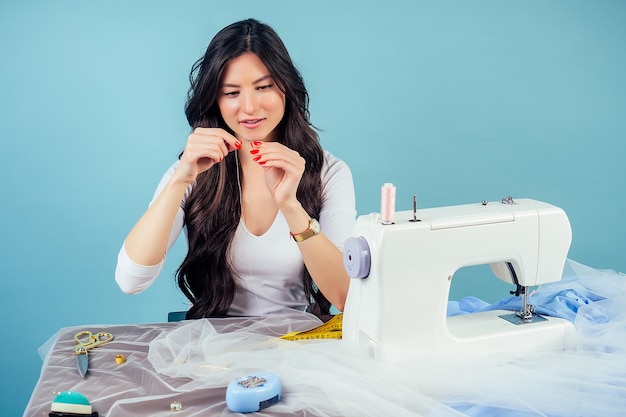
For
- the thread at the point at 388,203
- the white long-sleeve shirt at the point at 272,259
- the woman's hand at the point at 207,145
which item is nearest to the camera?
the thread at the point at 388,203

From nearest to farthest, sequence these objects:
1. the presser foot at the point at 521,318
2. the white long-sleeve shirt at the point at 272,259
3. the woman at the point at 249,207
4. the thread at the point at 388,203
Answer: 1. the thread at the point at 388,203
2. the presser foot at the point at 521,318
3. the woman at the point at 249,207
4. the white long-sleeve shirt at the point at 272,259

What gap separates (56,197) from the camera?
3.94m

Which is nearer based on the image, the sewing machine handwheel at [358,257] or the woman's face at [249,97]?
the sewing machine handwheel at [358,257]

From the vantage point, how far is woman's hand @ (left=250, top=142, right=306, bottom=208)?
214 centimetres

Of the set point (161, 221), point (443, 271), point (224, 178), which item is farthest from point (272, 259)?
point (443, 271)

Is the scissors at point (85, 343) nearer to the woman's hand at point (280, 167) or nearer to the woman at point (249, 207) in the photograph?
the woman at point (249, 207)

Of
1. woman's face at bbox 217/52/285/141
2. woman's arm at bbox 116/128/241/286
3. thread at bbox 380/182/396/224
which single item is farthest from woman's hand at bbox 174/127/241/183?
thread at bbox 380/182/396/224

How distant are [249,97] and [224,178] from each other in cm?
36

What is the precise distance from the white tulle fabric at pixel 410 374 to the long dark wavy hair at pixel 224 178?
535 millimetres

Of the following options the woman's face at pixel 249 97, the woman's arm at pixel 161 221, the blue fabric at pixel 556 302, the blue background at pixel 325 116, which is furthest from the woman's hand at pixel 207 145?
the blue background at pixel 325 116

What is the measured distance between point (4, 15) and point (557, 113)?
9.53ft

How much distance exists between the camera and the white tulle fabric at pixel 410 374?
1604 millimetres

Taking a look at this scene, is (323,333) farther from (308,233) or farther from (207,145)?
(207,145)

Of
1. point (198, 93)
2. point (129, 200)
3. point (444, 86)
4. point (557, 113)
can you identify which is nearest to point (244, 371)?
point (198, 93)
